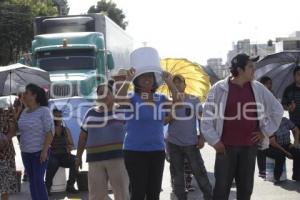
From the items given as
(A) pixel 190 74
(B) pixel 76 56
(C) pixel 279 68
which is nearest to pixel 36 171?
(A) pixel 190 74

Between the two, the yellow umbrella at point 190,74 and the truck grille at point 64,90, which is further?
the truck grille at point 64,90

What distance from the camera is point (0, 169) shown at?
805cm

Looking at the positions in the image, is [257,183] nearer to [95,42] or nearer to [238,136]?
[238,136]

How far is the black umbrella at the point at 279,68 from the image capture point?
374 inches

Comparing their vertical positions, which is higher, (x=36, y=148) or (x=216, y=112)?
(x=216, y=112)

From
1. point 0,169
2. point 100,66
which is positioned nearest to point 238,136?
point 0,169

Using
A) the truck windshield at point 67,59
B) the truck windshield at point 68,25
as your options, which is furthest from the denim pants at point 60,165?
the truck windshield at point 68,25

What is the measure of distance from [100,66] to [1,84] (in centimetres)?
866

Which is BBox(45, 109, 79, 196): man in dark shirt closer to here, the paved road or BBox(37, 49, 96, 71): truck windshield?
the paved road

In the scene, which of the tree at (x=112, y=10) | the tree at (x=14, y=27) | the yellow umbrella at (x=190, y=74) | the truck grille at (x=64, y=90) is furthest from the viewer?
the tree at (x=112, y=10)

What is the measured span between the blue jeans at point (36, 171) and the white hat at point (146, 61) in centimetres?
220

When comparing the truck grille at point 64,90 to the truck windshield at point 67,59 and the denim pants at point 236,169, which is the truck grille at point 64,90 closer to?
the truck windshield at point 67,59

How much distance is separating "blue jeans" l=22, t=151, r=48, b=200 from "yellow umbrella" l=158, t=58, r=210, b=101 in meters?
2.20

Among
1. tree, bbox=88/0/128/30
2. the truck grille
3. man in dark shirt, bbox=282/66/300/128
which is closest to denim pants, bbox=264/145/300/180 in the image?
man in dark shirt, bbox=282/66/300/128
